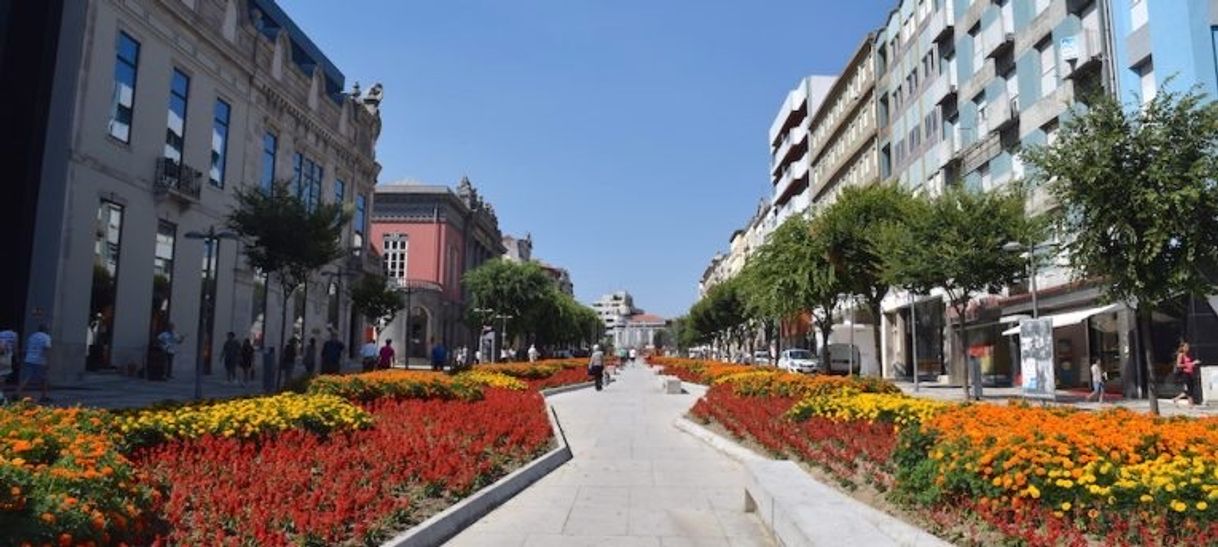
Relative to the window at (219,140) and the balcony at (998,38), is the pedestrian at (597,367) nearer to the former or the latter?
the window at (219,140)

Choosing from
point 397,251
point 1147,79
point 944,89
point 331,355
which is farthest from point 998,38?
point 397,251

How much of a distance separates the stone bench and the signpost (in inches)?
658

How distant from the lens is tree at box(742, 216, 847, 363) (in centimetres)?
2728

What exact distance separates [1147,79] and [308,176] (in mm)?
34138

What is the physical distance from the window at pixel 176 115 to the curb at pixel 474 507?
22505mm

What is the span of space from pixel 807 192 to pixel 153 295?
56660 millimetres

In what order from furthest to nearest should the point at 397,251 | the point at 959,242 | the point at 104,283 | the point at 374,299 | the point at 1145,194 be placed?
1. the point at 397,251
2. the point at 374,299
3. the point at 959,242
4. the point at 104,283
5. the point at 1145,194

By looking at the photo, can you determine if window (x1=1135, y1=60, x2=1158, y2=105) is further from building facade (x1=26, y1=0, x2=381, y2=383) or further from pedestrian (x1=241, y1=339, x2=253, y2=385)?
pedestrian (x1=241, y1=339, x2=253, y2=385)

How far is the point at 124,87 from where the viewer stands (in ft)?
83.0

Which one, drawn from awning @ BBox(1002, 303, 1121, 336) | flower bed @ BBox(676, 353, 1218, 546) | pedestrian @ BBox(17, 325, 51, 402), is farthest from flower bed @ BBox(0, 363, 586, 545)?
awning @ BBox(1002, 303, 1121, 336)

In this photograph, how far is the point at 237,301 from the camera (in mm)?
32219

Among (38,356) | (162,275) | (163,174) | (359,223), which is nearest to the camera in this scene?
(38,356)

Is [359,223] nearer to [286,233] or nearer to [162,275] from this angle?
[162,275]

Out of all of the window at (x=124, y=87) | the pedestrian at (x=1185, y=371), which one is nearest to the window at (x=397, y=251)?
the window at (x=124, y=87)
